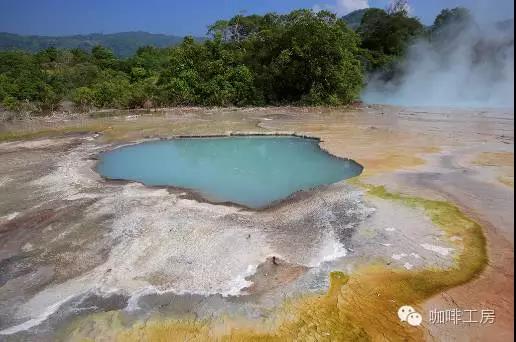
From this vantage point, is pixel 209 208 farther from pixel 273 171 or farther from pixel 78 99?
pixel 78 99

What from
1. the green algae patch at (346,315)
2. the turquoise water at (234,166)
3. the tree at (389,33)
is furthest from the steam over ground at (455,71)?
the green algae patch at (346,315)

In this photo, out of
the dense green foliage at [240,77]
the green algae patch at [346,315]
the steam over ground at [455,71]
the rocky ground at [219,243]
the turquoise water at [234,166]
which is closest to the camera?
the green algae patch at [346,315]

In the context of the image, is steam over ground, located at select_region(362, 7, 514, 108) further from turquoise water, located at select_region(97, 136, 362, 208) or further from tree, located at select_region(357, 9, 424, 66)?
turquoise water, located at select_region(97, 136, 362, 208)

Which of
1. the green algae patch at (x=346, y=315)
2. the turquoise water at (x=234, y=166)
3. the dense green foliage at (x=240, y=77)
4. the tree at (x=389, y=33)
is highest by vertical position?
the tree at (x=389, y=33)

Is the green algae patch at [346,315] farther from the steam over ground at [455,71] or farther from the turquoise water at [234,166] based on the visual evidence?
the steam over ground at [455,71]

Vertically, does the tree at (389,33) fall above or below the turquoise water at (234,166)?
above

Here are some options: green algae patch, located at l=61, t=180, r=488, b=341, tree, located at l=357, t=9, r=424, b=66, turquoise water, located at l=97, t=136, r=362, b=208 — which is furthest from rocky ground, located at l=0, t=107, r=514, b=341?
tree, located at l=357, t=9, r=424, b=66
